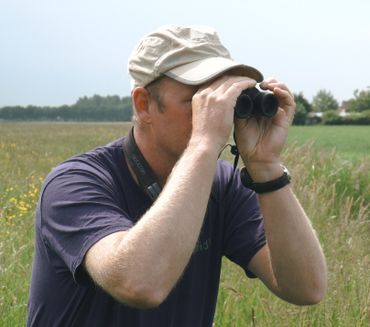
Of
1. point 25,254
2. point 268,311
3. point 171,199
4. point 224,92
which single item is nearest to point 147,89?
point 224,92

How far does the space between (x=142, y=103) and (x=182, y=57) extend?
193mm

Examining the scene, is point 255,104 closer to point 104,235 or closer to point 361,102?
point 104,235

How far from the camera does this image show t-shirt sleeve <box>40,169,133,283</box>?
69.1 inches

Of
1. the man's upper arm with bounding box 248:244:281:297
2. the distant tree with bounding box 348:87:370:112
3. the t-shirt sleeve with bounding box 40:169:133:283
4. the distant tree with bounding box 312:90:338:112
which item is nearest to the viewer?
the t-shirt sleeve with bounding box 40:169:133:283

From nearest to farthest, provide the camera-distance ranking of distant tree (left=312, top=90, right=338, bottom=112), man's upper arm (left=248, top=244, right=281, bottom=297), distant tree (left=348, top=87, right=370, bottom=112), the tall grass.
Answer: man's upper arm (left=248, top=244, right=281, bottom=297), the tall grass, distant tree (left=348, top=87, right=370, bottom=112), distant tree (left=312, top=90, right=338, bottom=112)

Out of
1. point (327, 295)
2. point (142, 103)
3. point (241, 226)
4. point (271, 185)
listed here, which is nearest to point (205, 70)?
point (142, 103)

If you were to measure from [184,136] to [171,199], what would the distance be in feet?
1.24

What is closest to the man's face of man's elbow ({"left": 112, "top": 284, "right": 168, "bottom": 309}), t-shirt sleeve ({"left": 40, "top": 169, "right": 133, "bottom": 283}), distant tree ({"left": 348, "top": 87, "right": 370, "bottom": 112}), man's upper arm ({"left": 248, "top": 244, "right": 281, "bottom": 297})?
t-shirt sleeve ({"left": 40, "top": 169, "right": 133, "bottom": 283})

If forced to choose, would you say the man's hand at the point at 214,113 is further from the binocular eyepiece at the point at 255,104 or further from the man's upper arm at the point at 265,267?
the man's upper arm at the point at 265,267

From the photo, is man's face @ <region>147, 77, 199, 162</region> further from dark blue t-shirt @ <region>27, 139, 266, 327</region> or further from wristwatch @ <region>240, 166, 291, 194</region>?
wristwatch @ <region>240, 166, 291, 194</region>

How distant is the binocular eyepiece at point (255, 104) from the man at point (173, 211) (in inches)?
1.2

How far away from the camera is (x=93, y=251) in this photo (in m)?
1.72

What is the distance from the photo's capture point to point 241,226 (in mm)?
2262

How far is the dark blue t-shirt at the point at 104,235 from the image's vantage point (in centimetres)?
180
